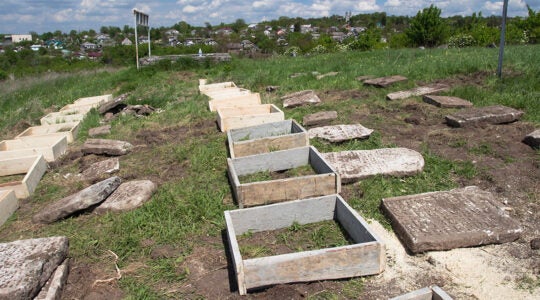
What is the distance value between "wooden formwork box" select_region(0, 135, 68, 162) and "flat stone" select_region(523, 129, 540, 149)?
6.76m

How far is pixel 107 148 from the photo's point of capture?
6160mm

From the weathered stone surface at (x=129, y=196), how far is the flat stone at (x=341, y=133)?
7.97 feet

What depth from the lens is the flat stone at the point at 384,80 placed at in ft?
27.9

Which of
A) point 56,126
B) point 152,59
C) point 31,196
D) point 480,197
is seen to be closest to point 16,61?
point 152,59

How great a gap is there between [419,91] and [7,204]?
7.04 m

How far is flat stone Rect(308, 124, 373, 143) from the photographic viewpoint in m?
5.54

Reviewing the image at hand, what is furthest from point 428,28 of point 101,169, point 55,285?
point 55,285

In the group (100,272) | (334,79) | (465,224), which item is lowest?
(100,272)

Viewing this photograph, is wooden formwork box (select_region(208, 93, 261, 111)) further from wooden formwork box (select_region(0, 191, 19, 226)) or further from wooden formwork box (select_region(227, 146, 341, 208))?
wooden formwork box (select_region(0, 191, 19, 226))

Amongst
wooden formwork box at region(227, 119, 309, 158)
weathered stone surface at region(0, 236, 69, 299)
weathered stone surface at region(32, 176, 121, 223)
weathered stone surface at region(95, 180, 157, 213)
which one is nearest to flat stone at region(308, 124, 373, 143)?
wooden formwork box at region(227, 119, 309, 158)

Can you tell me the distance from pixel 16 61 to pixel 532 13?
5098 centimetres

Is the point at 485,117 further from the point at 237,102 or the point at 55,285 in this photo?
the point at 55,285

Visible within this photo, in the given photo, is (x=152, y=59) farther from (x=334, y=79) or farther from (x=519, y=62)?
(x=519, y=62)

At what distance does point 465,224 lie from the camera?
3256 millimetres
